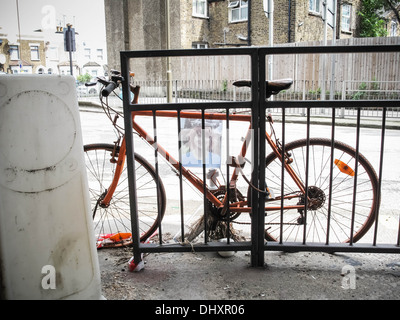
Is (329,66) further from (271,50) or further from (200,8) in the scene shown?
(271,50)

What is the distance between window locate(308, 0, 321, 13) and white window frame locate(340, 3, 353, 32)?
247 cm

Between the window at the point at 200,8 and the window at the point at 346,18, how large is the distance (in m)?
9.26

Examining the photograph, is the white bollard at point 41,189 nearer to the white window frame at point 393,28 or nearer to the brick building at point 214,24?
the brick building at point 214,24

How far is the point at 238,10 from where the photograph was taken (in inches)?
1005

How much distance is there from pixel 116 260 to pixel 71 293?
0.92 m

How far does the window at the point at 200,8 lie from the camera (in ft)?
85.1

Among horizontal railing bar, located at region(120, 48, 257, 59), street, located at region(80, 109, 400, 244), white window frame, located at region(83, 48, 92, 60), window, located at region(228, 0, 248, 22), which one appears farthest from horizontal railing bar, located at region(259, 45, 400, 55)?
white window frame, located at region(83, 48, 92, 60)

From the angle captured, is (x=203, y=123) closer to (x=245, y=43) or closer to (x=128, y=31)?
(x=245, y=43)

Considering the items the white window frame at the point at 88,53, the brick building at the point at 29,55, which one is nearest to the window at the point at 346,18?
the brick building at the point at 29,55

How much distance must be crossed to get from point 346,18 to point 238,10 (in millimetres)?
7547

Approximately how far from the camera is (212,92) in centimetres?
2012

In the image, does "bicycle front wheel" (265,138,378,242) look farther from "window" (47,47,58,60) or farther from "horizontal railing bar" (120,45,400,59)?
"window" (47,47,58,60)

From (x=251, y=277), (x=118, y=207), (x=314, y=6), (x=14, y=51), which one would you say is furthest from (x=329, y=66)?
(x=14, y=51)

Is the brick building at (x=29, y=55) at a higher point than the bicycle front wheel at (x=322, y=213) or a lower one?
higher
